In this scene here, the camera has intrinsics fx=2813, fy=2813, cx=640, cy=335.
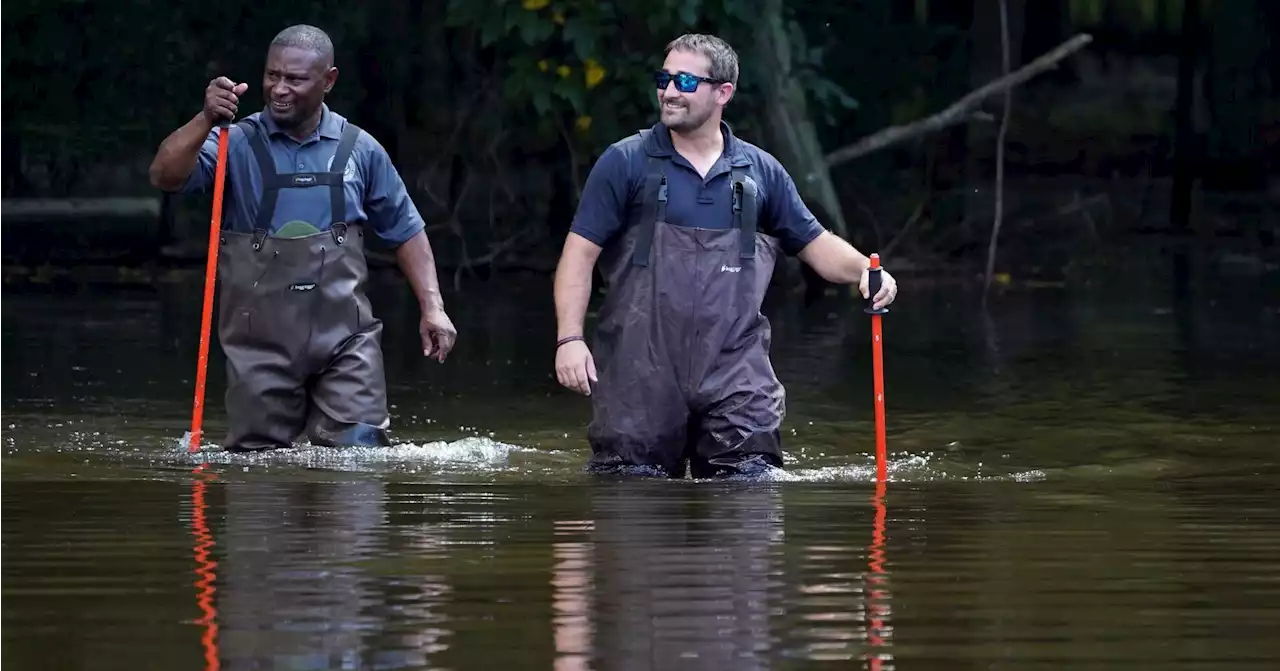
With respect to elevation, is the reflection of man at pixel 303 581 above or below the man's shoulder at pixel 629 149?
below

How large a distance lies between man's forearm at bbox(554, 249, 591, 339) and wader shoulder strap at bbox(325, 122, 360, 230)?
43.3 inches

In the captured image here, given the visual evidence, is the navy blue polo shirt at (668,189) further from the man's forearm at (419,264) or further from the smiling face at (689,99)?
the man's forearm at (419,264)

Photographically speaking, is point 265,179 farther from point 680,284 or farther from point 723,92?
point 723,92

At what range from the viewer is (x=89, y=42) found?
2458 centimetres

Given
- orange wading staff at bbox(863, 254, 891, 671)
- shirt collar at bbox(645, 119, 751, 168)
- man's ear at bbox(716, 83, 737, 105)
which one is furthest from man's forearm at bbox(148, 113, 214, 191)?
orange wading staff at bbox(863, 254, 891, 671)

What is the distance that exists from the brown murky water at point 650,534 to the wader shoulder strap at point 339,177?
2.94 ft

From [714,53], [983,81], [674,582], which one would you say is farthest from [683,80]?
[983,81]

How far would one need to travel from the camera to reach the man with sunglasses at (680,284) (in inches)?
380

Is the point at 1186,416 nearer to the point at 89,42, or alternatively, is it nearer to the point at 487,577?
the point at 487,577

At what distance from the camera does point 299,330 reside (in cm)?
1045

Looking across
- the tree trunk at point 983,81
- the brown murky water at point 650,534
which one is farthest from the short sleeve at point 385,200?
the tree trunk at point 983,81

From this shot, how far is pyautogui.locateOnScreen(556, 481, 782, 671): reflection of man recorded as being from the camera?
18.8ft

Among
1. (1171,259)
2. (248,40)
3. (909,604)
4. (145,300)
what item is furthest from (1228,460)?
(1171,259)

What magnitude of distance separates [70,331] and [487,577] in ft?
38.2
